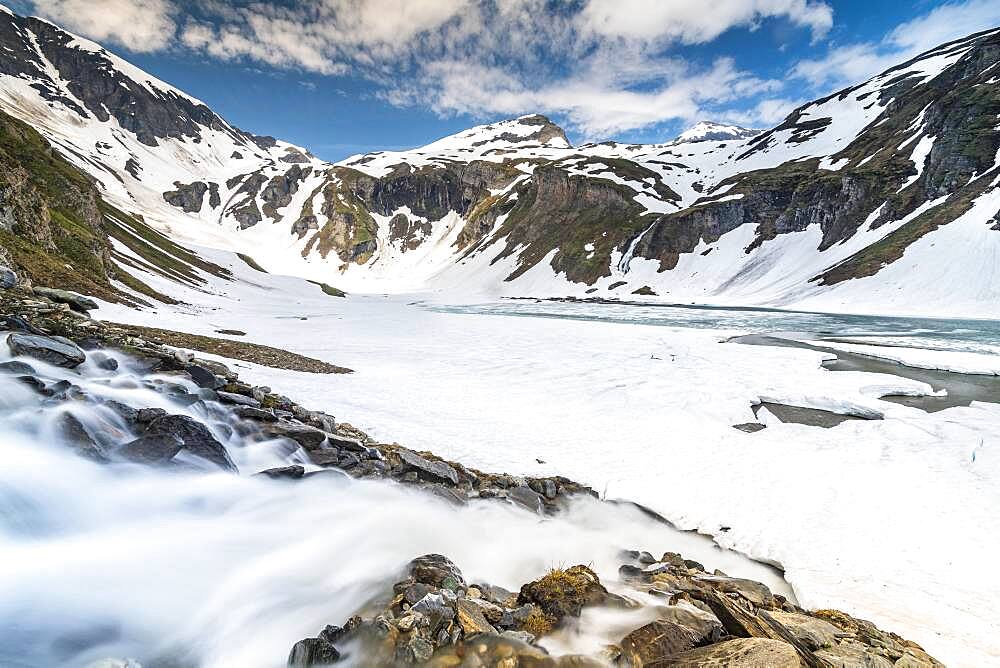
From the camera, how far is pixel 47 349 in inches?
383

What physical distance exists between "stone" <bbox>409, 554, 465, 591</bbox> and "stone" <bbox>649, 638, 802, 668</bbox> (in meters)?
2.55

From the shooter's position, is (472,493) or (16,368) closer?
(16,368)

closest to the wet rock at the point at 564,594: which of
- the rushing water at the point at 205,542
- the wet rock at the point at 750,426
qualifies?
the rushing water at the point at 205,542

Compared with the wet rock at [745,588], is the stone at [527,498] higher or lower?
lower

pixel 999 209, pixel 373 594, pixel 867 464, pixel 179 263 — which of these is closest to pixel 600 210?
pixel 999 209

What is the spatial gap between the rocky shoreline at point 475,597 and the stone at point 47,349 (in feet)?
0.08

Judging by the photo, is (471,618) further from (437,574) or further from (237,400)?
(237,400)

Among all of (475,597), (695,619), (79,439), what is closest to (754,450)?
(695,619)

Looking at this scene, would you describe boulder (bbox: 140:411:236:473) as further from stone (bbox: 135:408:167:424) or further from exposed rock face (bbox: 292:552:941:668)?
exposed rock face (bbox: 292:552:941:668)

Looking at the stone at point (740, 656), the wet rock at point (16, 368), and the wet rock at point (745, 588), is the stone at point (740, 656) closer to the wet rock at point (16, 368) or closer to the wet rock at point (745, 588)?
the wet rock at point (745, 588)

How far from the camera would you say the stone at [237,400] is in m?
10.7

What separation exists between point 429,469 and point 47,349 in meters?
8.68

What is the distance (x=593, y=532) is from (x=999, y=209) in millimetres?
73545

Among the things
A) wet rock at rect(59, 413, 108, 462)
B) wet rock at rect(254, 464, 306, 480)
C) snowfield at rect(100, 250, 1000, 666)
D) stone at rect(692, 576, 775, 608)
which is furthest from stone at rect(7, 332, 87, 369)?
stone at rect(692, 576, 775, 608)
